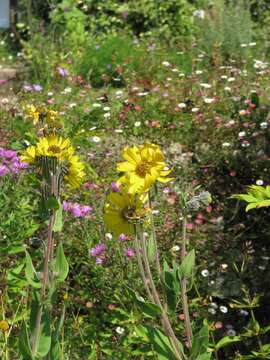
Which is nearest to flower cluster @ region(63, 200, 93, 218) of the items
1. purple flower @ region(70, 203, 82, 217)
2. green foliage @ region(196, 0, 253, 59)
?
purple flower @ region(70, 203, 82, 217)

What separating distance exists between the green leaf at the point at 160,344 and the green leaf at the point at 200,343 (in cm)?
6

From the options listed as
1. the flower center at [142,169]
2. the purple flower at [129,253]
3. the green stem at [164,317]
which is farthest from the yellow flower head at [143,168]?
the purple flower at [129,253]

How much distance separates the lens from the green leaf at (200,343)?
1.62 meters

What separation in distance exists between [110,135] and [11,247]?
6.45 feet

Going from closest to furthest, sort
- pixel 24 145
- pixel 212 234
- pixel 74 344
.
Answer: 1. pixel 24 145
2. pixel 74 344
3. pixel 212 234

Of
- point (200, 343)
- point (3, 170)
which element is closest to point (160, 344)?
point (200, 343)

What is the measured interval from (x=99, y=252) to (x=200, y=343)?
1.04 m

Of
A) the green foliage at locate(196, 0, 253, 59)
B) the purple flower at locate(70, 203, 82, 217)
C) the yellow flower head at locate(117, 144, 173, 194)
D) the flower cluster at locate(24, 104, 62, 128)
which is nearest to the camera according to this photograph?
the yellow flower head at locate(117, 144, 173, 194)

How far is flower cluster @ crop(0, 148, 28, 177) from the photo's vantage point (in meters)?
2.75

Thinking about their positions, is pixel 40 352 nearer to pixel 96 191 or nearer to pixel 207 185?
pixel 96 191

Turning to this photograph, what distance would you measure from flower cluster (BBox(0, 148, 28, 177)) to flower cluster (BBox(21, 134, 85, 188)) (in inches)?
43.1

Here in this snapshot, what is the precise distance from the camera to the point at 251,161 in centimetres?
370

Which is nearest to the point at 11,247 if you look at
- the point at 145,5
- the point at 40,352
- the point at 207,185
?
the point at 40,352

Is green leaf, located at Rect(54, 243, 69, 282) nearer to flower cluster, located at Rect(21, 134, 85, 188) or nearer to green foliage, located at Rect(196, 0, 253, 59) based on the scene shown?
flower cluster, located at Rect(21, 134, 85, 188)
